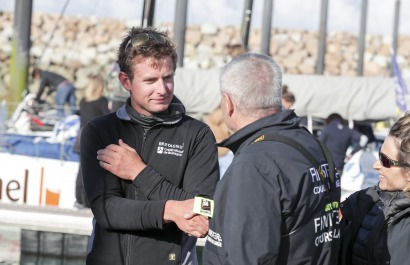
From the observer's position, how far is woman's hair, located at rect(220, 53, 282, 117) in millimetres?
3244

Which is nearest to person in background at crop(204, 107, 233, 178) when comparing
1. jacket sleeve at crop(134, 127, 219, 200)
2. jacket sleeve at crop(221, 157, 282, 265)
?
jacket sleeve at crop(134, 127, 219, 200)

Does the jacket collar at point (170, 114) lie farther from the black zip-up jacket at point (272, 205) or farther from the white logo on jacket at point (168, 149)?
the black zip-up jacket at point (272, 205)

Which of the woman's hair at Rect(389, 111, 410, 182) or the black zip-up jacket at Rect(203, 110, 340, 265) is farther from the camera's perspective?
the woman's hair at Rect(389, 111, 410, 182)

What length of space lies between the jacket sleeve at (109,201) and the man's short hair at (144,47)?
0.32 m

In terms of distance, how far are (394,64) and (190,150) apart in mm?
15791

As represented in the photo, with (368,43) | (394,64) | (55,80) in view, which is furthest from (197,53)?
(394,64)

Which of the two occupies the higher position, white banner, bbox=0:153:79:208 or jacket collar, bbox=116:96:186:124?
jacket collar, bbox=116:96:186:124

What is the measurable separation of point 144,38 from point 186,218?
782 mm

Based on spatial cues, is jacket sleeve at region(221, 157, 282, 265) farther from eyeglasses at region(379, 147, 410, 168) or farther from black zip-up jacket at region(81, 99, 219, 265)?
eyeglasses at region(379, 147, 410, 168)

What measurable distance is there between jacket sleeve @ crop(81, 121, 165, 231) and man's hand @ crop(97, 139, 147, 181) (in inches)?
2.0

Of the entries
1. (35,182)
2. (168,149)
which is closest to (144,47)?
(168,149)

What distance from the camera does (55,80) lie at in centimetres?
2312

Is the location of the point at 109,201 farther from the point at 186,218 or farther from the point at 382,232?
the point at 382,232

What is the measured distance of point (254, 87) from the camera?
127 inches
